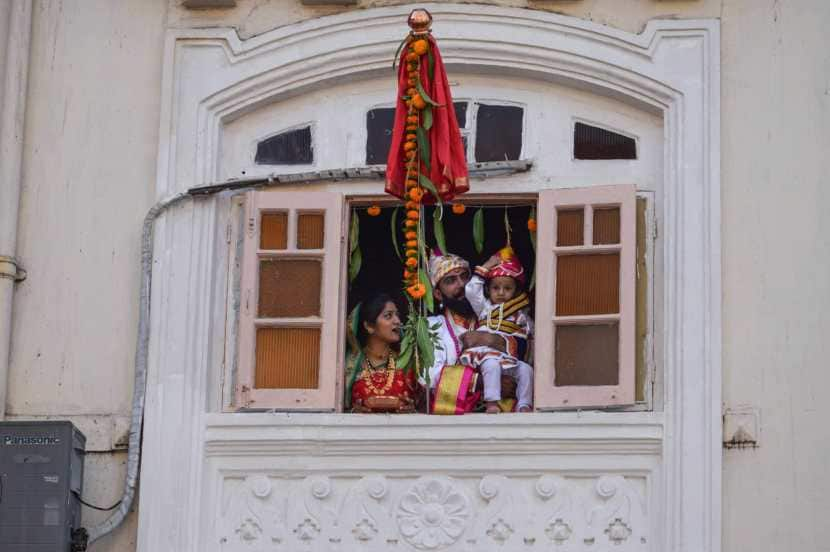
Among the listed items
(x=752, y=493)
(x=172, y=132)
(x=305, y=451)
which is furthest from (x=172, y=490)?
(x=752, y=493)

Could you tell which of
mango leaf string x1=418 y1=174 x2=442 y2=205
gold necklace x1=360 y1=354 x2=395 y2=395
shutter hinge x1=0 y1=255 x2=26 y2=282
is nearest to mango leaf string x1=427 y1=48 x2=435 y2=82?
mango leaf string x1=418 y1=174 x2=442 y2=205

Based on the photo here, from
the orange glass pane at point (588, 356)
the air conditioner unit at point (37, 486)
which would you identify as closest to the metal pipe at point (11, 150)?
the air conditioner unit at point (37, 486)

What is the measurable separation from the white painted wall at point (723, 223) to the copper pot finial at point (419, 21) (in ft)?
3.78

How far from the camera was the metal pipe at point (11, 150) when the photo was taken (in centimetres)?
1416

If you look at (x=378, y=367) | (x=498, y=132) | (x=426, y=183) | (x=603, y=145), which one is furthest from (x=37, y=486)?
(x=603, y=145)

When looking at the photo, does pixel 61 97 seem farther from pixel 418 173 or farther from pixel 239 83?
pixel 418 173

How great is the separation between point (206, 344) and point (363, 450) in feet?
3.55

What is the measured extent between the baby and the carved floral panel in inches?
23.0

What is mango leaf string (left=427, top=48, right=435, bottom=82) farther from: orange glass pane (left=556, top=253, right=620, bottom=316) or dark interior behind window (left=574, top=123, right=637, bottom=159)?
orange glass pane (left=556, top=253, right=620, bottom=316)

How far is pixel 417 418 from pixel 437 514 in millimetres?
533

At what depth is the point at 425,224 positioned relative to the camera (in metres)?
15.2

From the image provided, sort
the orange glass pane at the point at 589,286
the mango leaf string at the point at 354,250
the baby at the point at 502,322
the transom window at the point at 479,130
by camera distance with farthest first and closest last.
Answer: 1. the mango leaf string at the point at 354,250
2. the transom window at the point at 479,130
3. the baby at the point at 502,322
4. the orange glass pane at the point at 589,286

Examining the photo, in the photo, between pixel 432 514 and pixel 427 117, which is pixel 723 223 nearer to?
pixel 427 117

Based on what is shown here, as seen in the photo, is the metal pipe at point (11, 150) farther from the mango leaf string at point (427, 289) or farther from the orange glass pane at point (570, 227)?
the orange glass pane at point (570, 227)
